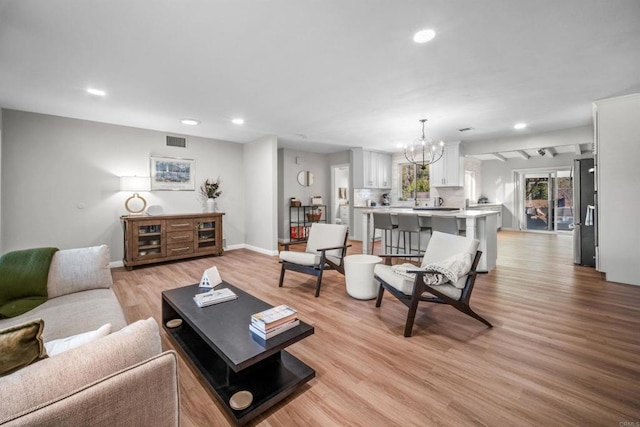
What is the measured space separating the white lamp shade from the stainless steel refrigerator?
7.14 meters

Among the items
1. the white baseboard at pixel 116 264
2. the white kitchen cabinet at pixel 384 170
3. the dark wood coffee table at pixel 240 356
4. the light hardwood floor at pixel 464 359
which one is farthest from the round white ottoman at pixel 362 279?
the white kitchen cabinet at pixel 384 170

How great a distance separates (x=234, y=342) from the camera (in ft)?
5.32

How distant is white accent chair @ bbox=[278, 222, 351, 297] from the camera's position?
3463 millimetres

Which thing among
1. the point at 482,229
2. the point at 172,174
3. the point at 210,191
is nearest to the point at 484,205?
the point at 482,229

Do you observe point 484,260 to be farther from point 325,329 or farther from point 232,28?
point 232,28

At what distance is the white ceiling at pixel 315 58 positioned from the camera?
6.41 feet

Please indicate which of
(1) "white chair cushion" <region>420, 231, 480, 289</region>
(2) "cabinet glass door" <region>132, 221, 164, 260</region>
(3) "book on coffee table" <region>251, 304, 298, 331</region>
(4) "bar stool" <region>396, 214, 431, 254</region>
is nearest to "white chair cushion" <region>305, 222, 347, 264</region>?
(1) "white chair cushion" <region>420, 231, 480, 289</region>

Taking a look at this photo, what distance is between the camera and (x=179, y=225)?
512 centimetres

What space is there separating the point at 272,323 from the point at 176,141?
199 inches

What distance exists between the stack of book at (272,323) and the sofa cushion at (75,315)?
2.97ft

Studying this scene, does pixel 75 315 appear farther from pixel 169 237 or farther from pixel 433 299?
pixel 169 237

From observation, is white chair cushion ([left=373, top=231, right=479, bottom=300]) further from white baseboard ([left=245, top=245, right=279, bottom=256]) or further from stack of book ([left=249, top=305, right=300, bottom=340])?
white baseboard ([left=245, top=245, right=279, bottom=256])

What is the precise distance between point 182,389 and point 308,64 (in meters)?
2.81

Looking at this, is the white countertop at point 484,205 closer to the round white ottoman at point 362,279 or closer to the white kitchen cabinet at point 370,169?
the white kitchen cabinet at point 370,169
